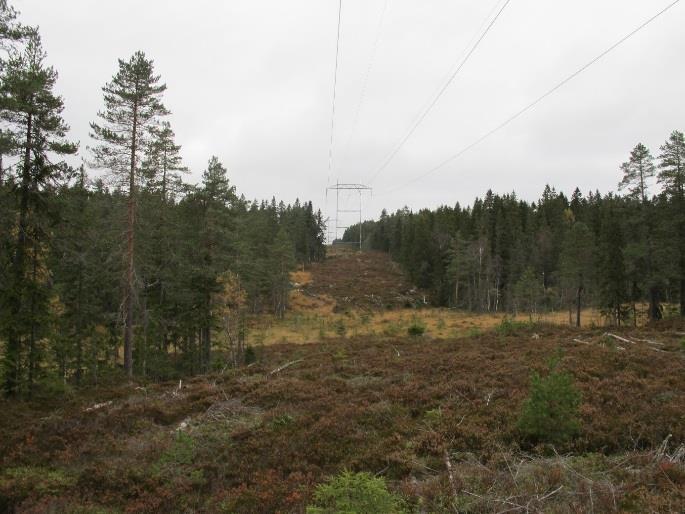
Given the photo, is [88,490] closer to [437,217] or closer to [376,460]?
[376,460]

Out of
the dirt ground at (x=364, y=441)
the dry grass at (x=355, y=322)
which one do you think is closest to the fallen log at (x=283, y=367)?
the dirt ground at (x=364, y=441)

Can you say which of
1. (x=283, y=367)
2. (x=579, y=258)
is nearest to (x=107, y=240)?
(x=283, y=367)

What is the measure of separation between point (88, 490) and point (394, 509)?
6229 mm

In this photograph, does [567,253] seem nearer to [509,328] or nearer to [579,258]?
[579,258]

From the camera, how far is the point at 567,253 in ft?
153

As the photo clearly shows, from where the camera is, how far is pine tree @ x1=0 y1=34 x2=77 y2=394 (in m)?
15.0

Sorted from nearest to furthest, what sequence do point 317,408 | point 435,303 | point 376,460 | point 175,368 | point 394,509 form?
point 394,509, point 376,460, point 317,408, point 175,368, point 435,303

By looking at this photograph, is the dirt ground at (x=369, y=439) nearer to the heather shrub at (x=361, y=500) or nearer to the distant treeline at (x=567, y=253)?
the heather shrub at (x=361, y=500)

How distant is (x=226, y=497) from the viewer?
→ 7777 mm

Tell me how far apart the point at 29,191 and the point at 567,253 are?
4653 cm

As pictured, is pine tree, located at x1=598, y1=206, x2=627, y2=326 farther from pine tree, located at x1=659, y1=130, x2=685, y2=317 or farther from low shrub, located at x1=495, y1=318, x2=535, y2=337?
low shrub, located at x1=495, y1=318, x2=535, y2=337

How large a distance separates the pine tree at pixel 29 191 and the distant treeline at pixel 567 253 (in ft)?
118

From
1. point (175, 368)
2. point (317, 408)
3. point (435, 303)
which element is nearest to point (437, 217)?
point (435, 303)

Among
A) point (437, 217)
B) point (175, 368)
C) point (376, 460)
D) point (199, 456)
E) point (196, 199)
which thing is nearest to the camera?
point (376, 460)
